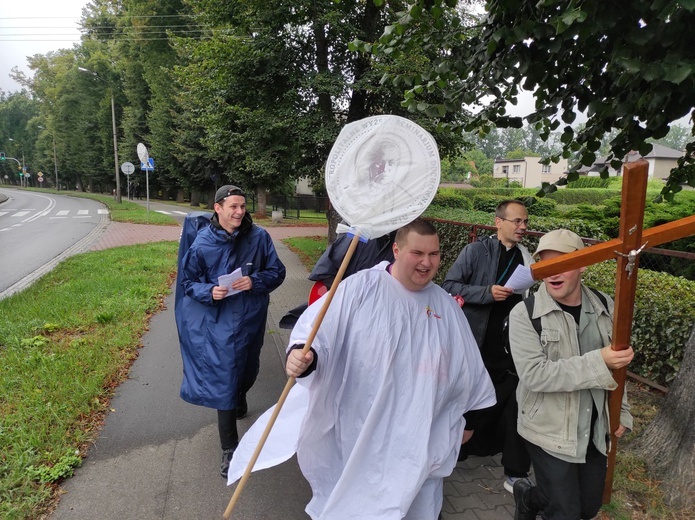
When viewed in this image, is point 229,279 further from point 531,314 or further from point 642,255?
point 642,255

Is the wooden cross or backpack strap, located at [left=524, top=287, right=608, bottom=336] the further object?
backpack strap, located at [left=524, top=287, right=608, bottom=336]

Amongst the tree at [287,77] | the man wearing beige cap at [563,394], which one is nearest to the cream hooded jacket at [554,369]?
the man wearing beige cap at [563,394]

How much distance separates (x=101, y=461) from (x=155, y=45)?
34480 mm

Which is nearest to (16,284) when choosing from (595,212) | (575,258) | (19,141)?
(575,258)

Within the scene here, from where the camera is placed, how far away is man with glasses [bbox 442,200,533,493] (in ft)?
10.5

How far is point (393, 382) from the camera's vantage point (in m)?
2.22

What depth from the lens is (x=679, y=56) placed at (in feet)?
6.90

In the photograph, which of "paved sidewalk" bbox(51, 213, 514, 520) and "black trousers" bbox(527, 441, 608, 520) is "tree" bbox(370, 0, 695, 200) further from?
"paved sidewalk" bbox(51, 213, 514, 520)

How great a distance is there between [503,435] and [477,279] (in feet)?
3.74

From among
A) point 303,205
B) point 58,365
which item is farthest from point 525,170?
point 58,365

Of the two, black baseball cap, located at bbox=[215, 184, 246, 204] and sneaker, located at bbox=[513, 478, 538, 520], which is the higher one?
black baseball cap, located at bbox=[215, 184, 246, 204]

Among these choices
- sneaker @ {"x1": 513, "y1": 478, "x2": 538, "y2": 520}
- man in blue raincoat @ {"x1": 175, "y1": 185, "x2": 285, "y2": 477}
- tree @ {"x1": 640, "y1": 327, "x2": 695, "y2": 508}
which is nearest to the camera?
sneaker @ {"x1": 513, "y1": 478, "x2": 538, "y2": 520}

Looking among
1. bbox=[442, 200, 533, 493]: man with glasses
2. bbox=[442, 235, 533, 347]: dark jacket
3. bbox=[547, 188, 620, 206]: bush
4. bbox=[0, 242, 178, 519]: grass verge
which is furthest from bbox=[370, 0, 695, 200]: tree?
bbox=[547, 188, 620, 206]: bush

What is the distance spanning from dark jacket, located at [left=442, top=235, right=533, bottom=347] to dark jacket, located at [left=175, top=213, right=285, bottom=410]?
54.8 inches
